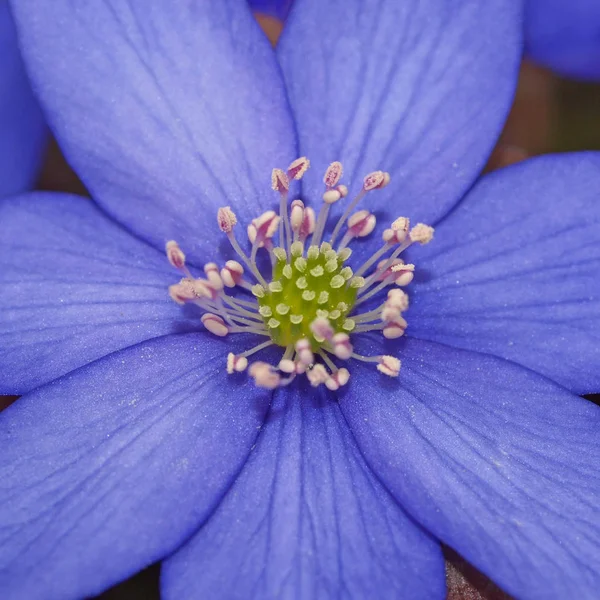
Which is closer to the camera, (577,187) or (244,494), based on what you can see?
(244,494)

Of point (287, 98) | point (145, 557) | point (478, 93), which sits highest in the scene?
point (478, 93)

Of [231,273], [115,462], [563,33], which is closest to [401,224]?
[231,273]

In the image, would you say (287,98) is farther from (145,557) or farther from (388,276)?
(145,557)

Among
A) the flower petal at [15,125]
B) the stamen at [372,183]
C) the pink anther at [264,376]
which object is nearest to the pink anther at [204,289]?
the pink anther at [264,376]

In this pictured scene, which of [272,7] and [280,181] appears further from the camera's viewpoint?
[272,7]

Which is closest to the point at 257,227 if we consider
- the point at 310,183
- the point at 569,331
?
the point at 310,183

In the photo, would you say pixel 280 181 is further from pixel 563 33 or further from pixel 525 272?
pixel 563 33

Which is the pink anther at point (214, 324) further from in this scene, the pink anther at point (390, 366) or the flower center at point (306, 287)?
the pink anther at point (390, 366)
